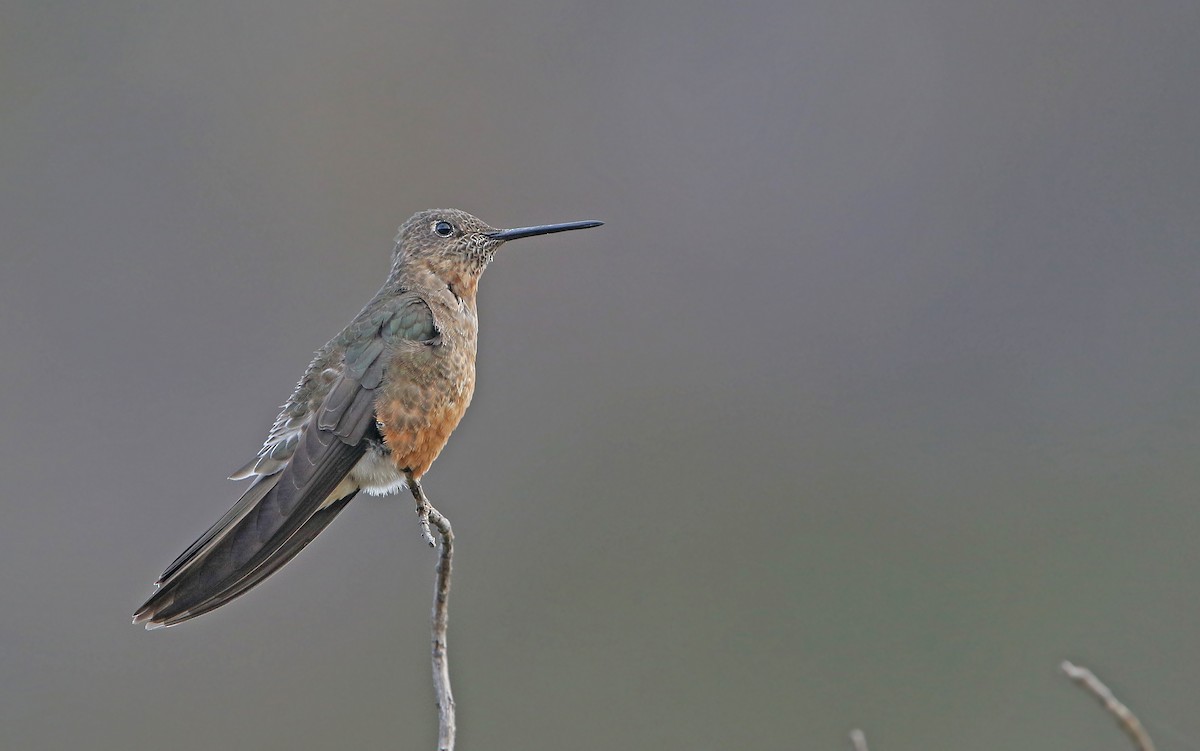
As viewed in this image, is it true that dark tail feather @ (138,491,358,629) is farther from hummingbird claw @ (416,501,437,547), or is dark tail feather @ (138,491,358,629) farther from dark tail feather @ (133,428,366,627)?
hummingbird claw @ (416,501,437,547)

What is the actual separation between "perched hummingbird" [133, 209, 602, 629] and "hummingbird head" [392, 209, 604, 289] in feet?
0.70

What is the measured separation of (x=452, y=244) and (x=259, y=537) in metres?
1.65

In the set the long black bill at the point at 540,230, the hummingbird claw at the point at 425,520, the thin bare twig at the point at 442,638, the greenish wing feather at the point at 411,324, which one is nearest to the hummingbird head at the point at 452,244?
the long black bill at the point at 540,230

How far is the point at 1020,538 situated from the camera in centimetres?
1122

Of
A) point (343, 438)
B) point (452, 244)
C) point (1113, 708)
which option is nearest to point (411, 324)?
point (343, 438)

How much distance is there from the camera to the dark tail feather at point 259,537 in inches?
149

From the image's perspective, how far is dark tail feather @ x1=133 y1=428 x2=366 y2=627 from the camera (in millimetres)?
3795

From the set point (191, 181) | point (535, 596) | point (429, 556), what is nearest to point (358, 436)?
point (535, 596)

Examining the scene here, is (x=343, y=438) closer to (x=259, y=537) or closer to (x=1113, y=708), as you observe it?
(x=259, y=537)

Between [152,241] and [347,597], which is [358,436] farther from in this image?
[152,241]

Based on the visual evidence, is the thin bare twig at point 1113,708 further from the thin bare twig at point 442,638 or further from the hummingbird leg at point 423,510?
the hummingbird leg at point 423,510

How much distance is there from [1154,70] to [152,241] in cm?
1056

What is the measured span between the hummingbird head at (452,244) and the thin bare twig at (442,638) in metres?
1.52

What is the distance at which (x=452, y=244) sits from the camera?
204 inches
